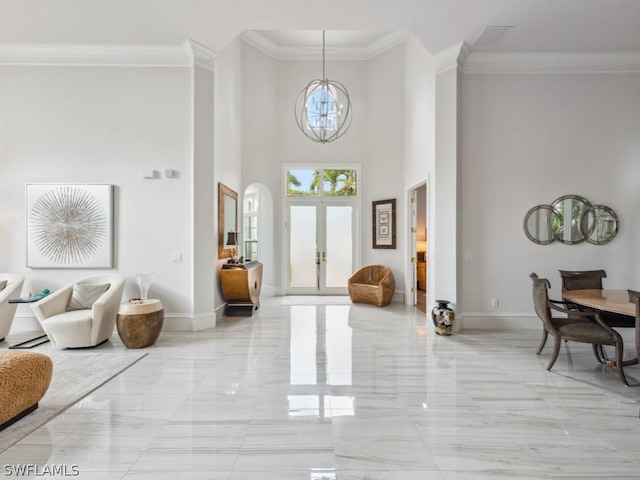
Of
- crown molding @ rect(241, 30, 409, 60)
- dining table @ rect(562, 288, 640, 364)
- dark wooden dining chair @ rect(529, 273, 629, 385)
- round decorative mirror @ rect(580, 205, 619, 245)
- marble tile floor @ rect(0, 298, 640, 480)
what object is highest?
crown molding @ rect(241, 30, 409, 60)

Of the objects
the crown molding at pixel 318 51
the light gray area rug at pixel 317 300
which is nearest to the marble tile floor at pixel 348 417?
the light gray area rug at pixel 317 300

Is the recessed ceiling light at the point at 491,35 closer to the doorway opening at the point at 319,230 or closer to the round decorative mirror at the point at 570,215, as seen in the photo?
the round decorative mirror at the point at 570,215

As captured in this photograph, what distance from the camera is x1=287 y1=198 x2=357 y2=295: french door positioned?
8219 mm

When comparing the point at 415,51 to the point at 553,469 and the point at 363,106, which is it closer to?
the point at 363,106

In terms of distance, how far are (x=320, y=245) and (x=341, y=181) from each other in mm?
1613

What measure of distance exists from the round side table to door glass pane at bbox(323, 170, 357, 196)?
507 centimetres

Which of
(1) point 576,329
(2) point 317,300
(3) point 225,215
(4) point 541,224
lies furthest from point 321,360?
(4) point 541,224

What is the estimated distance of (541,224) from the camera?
5.02 meters

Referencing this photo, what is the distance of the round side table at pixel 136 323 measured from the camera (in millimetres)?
4113

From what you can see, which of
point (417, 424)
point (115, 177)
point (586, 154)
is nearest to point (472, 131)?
point (586, 154)

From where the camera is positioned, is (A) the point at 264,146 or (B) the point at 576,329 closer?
(B) the point at 576,329

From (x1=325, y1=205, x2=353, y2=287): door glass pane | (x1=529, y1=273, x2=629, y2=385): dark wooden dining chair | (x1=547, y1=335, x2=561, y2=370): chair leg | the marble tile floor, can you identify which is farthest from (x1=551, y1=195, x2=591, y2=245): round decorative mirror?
(x1=325, y1=205, x2=353, y2=287): door glass pane

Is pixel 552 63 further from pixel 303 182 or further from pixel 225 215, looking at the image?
pixel 225 215

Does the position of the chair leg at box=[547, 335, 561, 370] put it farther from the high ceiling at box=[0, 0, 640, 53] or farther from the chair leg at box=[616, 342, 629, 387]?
the high ceiling at box=[0, 0, 640, 53]
